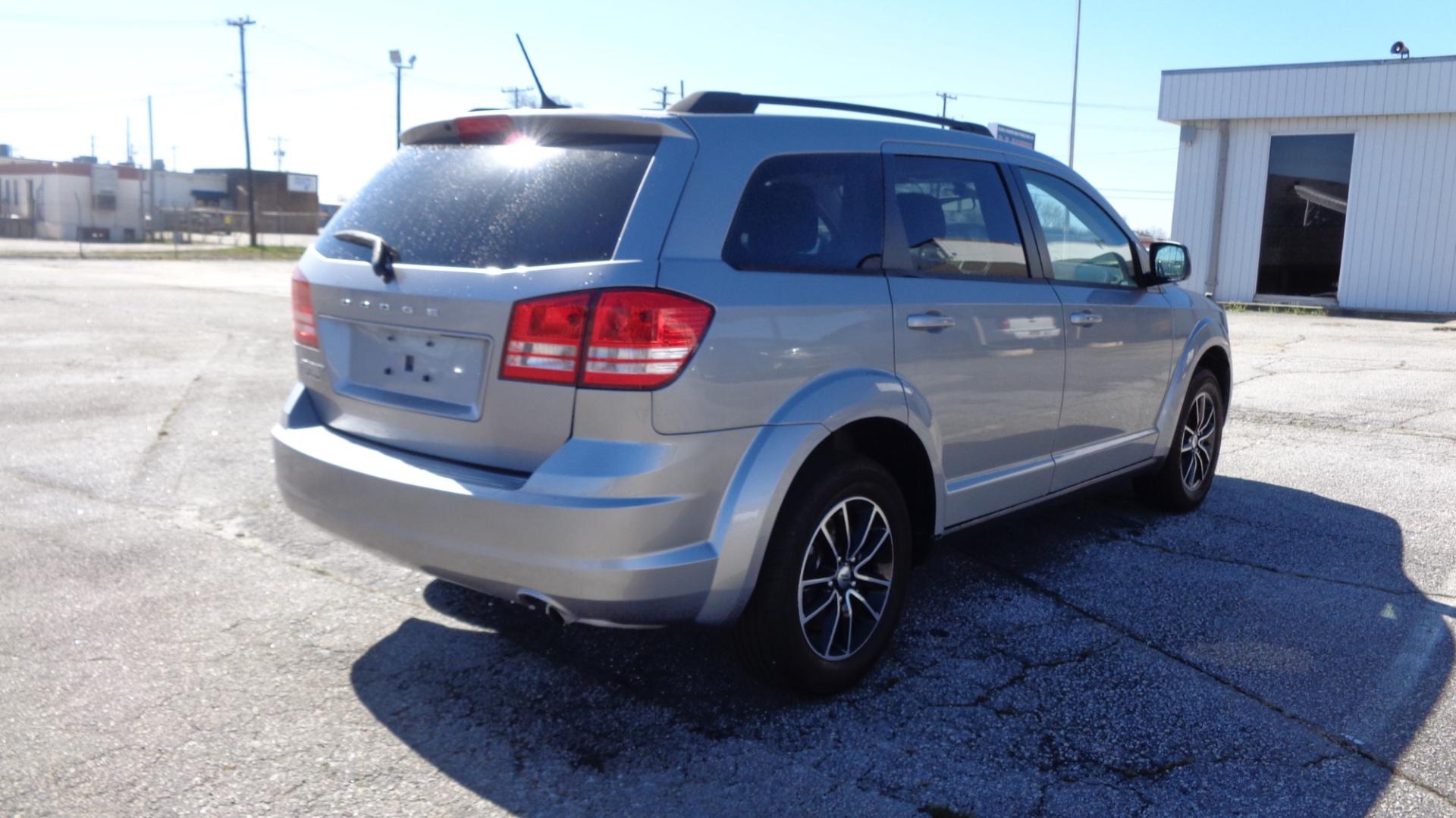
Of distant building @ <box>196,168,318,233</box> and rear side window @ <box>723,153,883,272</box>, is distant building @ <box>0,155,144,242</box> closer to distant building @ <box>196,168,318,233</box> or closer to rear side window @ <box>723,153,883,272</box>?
distant building @ <box>196,168,318,233</box>

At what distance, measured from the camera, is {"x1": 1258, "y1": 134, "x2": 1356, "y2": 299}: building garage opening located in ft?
73.4

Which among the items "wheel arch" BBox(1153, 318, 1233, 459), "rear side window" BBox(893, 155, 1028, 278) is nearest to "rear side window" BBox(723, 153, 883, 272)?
"rear side window" BBox(893, 155, 1028, 278)

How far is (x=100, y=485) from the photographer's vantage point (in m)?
6.21

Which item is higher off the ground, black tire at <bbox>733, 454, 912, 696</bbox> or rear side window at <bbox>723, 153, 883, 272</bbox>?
rear side window at <bbox>723, 153, 883, 272</bbox>

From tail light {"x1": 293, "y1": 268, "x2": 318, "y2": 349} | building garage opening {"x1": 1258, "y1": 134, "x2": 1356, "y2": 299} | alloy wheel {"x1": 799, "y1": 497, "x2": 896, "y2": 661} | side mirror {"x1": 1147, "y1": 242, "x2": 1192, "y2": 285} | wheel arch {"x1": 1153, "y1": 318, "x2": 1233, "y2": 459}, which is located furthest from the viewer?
building garage opening {"x1": 1258, "y1": 134, "x2": 1356, "y2": 299}

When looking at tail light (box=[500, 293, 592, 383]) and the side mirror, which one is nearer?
tail light (box=[500, 293, 592, 383])

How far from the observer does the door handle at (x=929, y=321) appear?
3854 millimetres

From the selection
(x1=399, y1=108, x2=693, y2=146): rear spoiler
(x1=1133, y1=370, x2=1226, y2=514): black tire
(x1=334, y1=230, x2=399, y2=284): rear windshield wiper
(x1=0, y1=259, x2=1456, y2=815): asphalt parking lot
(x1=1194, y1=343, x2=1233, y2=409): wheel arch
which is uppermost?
(x1=399, y1=108, x2=693, y2=146): rear spoiler

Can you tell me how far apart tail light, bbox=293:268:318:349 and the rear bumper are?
694 millimetres

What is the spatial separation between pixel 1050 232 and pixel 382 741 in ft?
10.4

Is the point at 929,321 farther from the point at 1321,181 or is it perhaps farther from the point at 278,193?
the point at 278,193

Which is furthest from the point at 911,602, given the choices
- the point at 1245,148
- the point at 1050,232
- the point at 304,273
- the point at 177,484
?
the point at 1245,148

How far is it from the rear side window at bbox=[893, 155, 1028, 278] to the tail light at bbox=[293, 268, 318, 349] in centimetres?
196

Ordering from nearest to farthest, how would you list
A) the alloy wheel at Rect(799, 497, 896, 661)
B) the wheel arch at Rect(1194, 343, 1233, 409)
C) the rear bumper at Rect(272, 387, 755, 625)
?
the rear bumper at Rect(272, 387, 755, 625) → the alloy wheel at Rect(799, 497, 896, 661) → the wheel arch at Rect(1194, 343, 1233, 409)
